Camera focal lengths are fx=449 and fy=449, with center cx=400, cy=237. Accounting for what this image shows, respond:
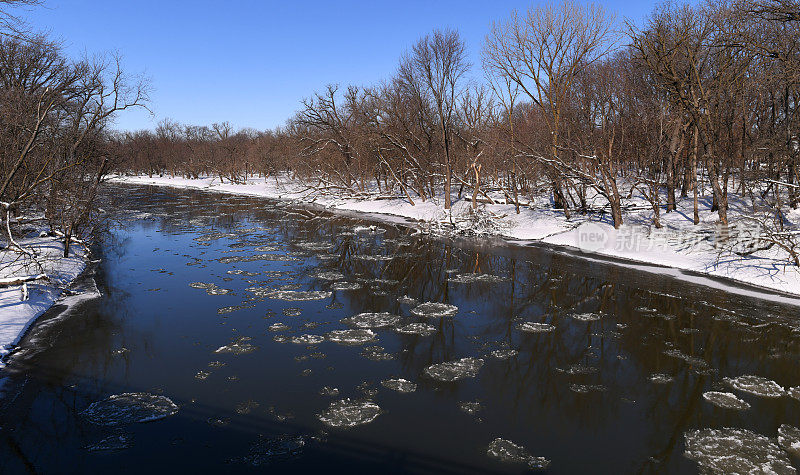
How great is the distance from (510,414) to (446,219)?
64.2ft

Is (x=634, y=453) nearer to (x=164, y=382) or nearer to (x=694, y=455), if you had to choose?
(x=694, y=455)

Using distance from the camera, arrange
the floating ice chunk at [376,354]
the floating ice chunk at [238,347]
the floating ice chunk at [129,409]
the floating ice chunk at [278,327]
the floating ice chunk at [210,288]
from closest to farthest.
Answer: the floating ice chunk at [129,409]
the floating ice chunk at [376,354]
the floating ice chunk at [238,347]
the floating ice chunk at [278,327]
the floating ice chunk at [210,288]

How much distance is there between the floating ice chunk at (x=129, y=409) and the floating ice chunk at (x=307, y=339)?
8.98ft

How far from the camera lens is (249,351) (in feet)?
28.1

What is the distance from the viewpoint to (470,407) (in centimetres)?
665

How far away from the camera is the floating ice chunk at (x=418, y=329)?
962 cm

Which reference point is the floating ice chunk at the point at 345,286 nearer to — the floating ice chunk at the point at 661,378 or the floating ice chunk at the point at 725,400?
the floating ice chunk at the point at 661,378

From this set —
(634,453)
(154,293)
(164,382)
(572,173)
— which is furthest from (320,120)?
(634,453)

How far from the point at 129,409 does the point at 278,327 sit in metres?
3.65

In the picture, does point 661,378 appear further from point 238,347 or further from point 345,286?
point 345,286

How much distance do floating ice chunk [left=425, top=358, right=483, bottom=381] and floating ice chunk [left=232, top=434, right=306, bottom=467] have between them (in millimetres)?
2687

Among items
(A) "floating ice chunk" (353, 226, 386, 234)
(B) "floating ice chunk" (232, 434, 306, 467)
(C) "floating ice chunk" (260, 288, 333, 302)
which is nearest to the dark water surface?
(B) "floating ice chunk" (232, 434, 306, 467)

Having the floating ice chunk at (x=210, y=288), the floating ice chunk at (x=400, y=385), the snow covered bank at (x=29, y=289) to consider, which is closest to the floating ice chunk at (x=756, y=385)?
the floating ice chunk at (x=400, y=385)

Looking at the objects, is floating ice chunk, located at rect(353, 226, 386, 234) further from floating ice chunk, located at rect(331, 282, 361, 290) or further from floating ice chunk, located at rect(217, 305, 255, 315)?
floating ice chunk, located at rect(217, 305, 255, 315)
